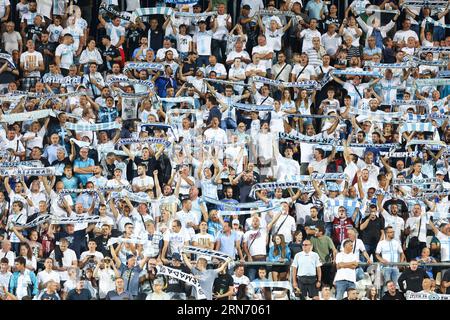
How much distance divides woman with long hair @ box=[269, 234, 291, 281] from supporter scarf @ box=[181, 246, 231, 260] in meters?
0.68

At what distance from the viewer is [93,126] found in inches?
969

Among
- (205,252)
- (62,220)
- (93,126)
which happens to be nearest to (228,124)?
(93,126)

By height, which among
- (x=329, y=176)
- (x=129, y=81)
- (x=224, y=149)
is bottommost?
(x=329, y=176)

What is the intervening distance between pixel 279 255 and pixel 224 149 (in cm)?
220

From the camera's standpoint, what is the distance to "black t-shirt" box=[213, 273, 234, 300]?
22.9 meters

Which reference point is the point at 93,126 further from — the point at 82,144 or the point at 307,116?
the point at 307,116

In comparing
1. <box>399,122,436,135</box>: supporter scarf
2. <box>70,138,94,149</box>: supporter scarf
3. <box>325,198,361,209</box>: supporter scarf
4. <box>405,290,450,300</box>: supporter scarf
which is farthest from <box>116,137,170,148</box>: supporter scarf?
<box>405,290,450,300</box>: supporter scarf

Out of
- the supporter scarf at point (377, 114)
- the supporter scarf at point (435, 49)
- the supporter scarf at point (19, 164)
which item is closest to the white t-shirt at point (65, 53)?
the supporter scarf at point (19, 164)

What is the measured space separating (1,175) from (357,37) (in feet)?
20.8

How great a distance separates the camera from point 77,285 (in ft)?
75.4

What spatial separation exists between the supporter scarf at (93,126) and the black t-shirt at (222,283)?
3.32 metres

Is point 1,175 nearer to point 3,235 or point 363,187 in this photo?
point 3,235

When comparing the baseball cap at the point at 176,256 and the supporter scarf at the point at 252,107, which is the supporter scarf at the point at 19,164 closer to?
the baseball cap at the point at 176,256

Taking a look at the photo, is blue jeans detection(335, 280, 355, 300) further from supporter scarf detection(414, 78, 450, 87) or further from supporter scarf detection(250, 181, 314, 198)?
supporter scarf detection(414, 78, 450, 87)
